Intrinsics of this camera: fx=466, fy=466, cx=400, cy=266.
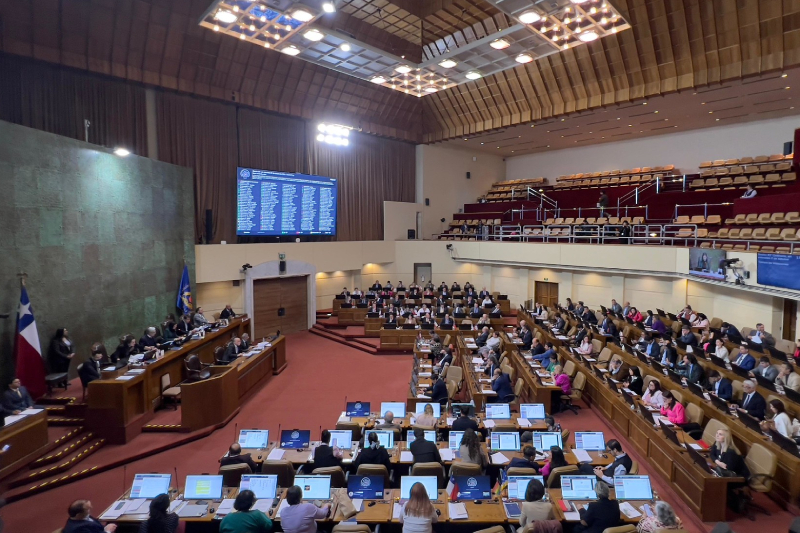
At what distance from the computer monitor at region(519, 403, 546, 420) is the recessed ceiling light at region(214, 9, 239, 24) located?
11.2 m

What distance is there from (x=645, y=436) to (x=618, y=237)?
1019 cm

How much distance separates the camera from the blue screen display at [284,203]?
16.9 metres

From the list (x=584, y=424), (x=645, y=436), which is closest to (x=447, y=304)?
(x=584, y=424)

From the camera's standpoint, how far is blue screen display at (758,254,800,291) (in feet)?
32.2

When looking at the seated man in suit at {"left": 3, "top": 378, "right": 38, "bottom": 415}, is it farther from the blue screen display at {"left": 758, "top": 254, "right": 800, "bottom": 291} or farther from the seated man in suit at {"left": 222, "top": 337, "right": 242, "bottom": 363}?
the blue screen display at {"left": 758, "top": 254, "right": 800, "bottom": 291}

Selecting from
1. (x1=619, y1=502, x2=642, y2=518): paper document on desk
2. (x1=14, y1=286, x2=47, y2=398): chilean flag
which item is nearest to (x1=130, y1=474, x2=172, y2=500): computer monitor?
(x1=14, y1=286, x2=47, y2=398): chilean flag

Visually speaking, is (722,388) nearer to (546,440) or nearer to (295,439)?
(546,440)

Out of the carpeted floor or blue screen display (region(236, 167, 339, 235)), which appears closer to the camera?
the carpeted floor

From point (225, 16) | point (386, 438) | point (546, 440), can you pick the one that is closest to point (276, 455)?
point (386, 438)

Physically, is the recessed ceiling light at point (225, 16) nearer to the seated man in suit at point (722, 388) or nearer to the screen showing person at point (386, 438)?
the screen showing person at point (386, 438)

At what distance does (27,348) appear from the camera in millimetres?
8344

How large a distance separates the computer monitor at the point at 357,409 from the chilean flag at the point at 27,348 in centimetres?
585

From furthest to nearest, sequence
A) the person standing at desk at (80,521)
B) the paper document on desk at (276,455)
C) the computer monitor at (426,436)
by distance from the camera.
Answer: the computer monitor at (426,436), the paper document on desk at (276,455), the person standing at desk at (80,521)

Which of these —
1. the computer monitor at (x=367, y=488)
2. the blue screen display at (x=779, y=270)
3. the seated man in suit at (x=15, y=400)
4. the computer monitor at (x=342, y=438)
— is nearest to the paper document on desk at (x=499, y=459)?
the computer monitor at (x=367, y=488)
